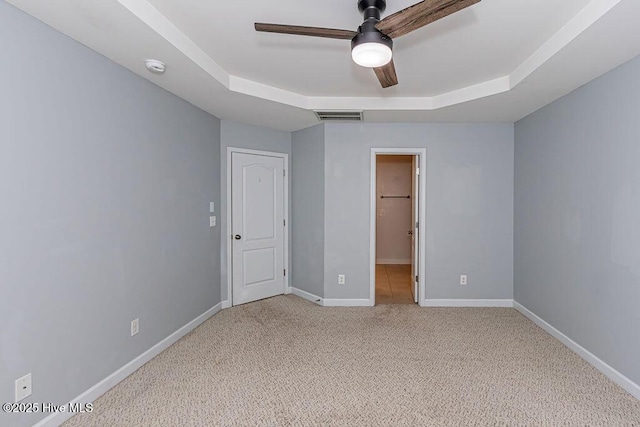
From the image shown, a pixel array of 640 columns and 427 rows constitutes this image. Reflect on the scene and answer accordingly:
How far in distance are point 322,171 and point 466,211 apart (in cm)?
188

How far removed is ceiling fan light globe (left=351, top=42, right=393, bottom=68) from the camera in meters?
1.61

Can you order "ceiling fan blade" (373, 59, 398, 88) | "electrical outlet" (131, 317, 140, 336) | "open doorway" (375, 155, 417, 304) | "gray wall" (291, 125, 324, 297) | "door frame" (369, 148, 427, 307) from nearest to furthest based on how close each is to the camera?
1. "ceiling fan blade" (373, 59, 398, 88)
2. "electrical outlet" (131, 317, 140, 336)
3. "door frame" (369, 148, 427, 307)
4. "gray wall" (291, 125, 324, 297)
5. "open doorway" (375, 155, 417, 304)

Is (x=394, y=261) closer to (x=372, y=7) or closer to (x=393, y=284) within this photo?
(x=393, y=284)

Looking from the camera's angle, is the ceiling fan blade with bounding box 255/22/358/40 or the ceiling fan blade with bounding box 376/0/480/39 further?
the ceiling fan blade with bounding box 255/22/358/40

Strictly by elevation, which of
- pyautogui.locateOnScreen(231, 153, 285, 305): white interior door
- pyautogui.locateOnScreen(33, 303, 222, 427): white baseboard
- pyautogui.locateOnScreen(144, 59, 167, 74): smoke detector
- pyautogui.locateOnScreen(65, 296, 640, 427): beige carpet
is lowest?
pyautogui.locateOnScreen(65, 296, 640, 427): beige carpet

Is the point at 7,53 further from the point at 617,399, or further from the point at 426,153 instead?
the point at 617,399

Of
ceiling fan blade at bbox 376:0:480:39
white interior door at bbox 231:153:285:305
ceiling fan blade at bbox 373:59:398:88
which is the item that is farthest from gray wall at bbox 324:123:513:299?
ceiling fan blade at bbox 376:0:480:39

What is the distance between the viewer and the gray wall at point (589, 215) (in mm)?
2180

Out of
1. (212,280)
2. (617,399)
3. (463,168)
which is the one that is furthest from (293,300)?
(617,399)

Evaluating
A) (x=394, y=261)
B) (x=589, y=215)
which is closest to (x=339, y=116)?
(x=589, y=215)

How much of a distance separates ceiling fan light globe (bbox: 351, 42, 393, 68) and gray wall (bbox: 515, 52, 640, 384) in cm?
187

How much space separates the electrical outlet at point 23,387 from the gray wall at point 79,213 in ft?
0.09

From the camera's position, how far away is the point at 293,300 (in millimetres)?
4129

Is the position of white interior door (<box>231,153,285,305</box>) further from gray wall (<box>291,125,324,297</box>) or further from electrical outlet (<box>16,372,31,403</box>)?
electrical outlet (<box>16,372,31,403</box>)
